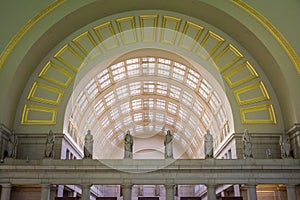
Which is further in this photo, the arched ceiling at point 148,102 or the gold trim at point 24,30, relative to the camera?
the arched ceiling at point 148,102

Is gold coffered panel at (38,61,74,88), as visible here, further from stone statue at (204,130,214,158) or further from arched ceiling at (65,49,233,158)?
stone statue at (204,130,214,158)

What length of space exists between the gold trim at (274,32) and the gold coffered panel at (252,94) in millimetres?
3194

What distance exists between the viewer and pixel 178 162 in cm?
2191

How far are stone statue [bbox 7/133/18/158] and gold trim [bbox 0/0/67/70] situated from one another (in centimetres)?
469

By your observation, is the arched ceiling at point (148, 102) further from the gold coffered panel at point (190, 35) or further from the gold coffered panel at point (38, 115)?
the gold coffered panel at point (190, 35)

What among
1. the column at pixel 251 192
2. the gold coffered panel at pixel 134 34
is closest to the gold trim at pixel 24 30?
the gold coffered panel at pixel 134 34

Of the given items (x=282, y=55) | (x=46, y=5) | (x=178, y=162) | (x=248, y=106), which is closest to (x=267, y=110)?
(x=248, y=106)

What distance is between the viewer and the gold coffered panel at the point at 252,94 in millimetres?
25688

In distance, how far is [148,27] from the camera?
86.7ft

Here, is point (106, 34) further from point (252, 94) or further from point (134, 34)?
point (252, 94)

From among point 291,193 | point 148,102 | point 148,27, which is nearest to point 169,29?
point 148,27

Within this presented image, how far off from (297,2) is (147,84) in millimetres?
16989

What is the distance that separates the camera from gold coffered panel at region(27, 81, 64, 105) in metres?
25.5

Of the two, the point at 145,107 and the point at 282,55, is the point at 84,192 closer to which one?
the point at 282,55
